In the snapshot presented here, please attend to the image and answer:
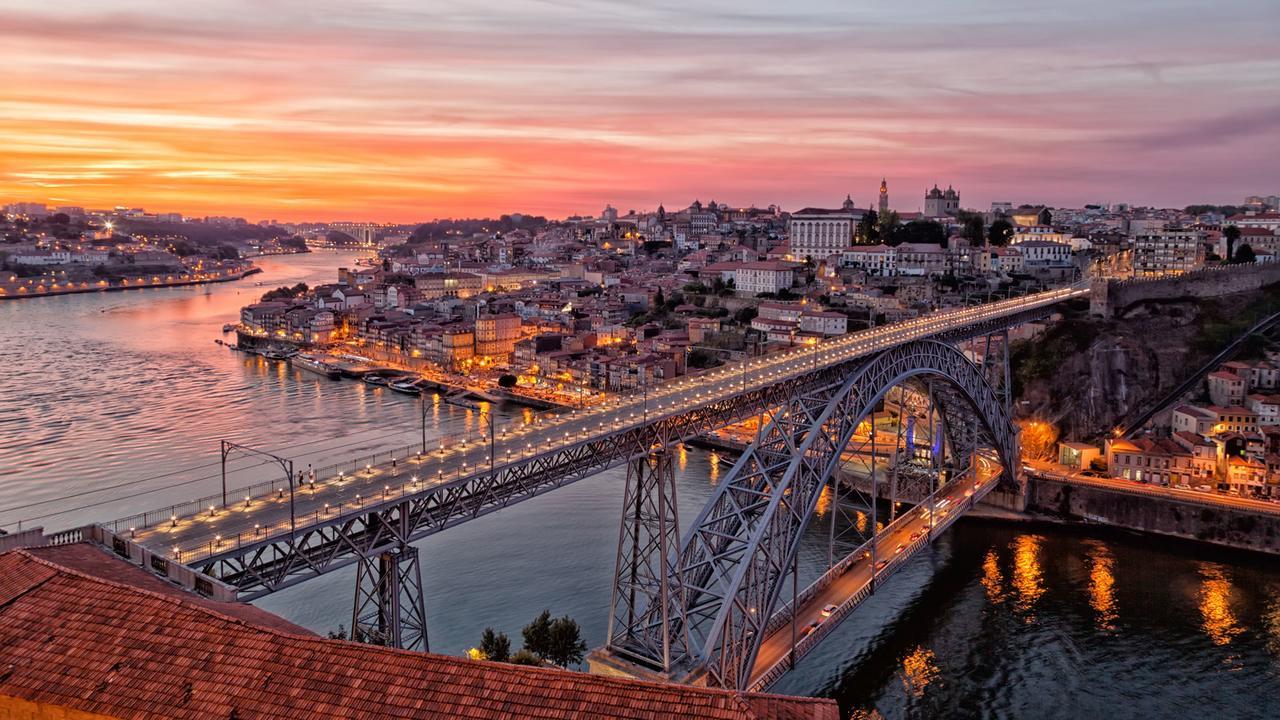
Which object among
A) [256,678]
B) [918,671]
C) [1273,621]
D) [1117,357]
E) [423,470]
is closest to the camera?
[256,678]

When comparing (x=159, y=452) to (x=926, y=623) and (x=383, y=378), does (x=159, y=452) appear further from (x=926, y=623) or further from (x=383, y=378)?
(x=926, y=623)

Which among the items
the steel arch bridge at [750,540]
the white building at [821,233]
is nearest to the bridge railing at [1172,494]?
the steel arch bridge at [750,540]

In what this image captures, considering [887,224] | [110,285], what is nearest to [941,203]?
[887,224]

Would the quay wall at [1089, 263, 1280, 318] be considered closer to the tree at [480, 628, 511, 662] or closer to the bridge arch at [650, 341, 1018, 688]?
the bridge arch at [650, 341, 1018, 688]

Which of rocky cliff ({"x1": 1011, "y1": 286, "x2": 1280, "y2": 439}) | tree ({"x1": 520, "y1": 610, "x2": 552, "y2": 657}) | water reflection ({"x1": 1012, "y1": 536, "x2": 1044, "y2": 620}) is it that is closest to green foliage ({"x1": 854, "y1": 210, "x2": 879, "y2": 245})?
rocky cliff ({"x1": 1011, "y1": 286, "x2": 1280, "y2": 439})

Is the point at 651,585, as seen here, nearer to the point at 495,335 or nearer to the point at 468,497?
the point at 468,497
